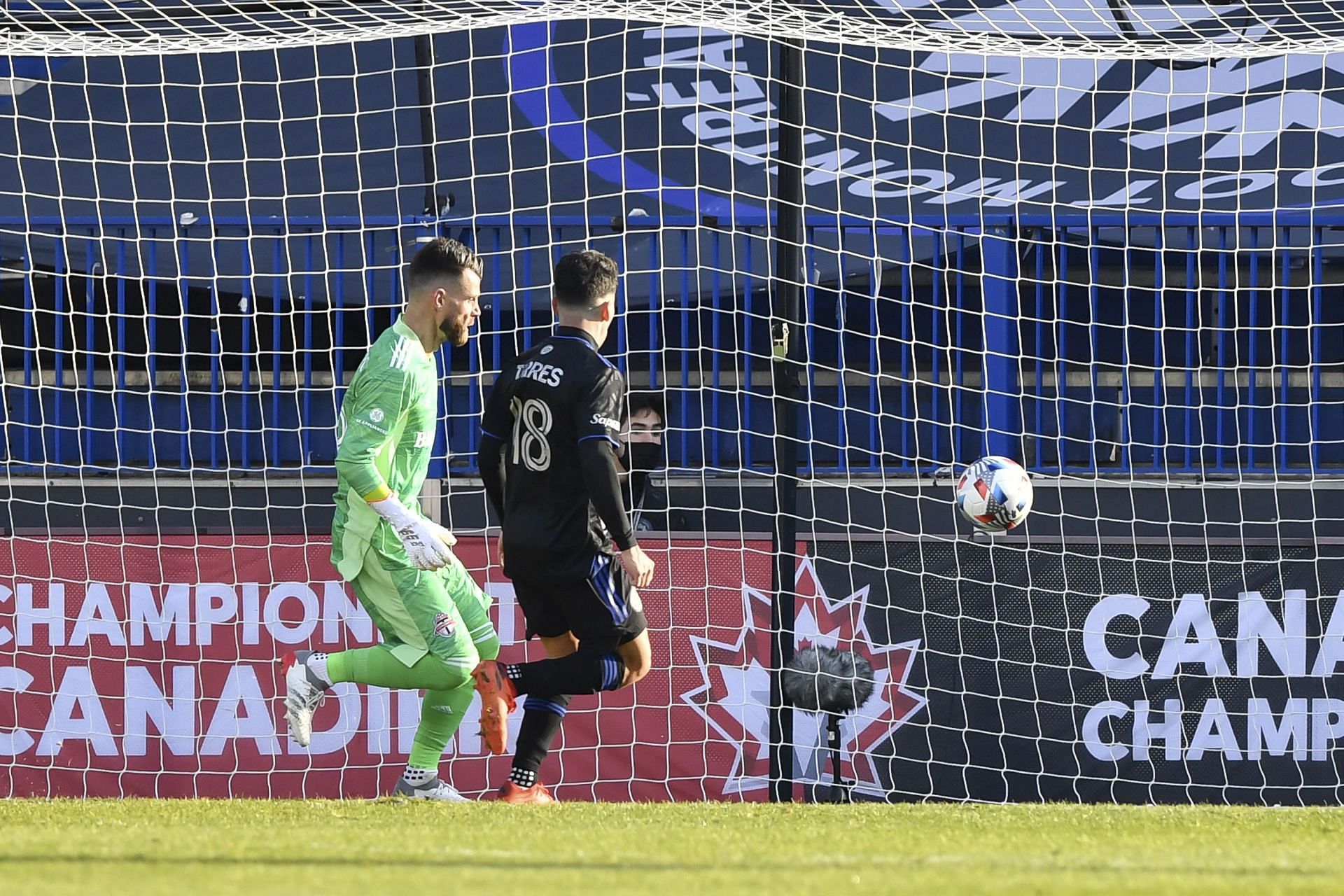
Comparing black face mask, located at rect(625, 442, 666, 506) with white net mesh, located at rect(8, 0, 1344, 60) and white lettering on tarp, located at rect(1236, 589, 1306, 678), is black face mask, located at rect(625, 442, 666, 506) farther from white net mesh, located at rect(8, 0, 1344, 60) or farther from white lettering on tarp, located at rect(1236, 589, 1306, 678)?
white lettering on tarp, located at rect(1236, 589, 1306, 678)

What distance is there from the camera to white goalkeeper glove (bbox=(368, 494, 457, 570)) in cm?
480

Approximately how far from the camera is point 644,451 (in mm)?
7121

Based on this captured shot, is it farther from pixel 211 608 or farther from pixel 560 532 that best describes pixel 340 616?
pixel 560 532

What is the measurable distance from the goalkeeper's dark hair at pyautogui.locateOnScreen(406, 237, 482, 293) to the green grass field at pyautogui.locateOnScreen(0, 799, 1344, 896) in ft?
5.27

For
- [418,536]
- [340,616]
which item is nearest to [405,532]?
[418,536]

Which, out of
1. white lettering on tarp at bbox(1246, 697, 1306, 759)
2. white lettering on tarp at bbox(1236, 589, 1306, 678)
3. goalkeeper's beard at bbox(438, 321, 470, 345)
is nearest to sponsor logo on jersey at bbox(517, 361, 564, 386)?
goalkeeper's beard at bbox(438, 321, 470, 345)

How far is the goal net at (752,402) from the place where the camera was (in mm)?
6699


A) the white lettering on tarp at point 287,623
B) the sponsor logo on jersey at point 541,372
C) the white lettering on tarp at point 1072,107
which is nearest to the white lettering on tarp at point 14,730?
the white lettering on tarp at point 287,623

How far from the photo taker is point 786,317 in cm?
690

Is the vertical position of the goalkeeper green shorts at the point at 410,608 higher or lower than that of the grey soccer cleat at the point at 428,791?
higher

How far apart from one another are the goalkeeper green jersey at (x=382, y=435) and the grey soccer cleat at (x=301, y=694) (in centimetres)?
34

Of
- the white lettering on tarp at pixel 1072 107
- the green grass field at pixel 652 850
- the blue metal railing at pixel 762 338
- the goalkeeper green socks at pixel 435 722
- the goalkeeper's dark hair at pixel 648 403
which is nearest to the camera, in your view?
the green grass field at pixel 652 850

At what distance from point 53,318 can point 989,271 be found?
456 cm

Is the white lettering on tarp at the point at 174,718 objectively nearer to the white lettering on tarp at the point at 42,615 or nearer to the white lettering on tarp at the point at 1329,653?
the white lettering on tarp at the point at 42,615
